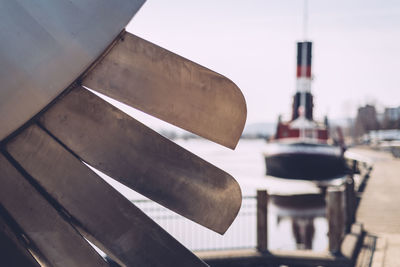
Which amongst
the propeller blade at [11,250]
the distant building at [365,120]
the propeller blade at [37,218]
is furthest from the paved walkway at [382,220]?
the distant building at [365,120]

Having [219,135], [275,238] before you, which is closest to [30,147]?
[219,135]

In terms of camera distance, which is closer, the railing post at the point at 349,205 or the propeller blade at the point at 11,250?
the propeller blade at the point at 11,250

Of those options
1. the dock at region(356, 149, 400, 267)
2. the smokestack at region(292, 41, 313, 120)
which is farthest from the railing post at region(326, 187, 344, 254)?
the smokestack at region(292, 41, 313, 120)

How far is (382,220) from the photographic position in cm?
869

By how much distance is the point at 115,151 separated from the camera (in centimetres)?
173

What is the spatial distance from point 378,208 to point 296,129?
19.3 m

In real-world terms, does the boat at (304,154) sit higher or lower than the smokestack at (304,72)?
lower

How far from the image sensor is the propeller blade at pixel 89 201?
1.68 metres

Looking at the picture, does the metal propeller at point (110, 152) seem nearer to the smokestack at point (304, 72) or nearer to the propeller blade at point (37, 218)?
the propeller blade at point (37, 218)

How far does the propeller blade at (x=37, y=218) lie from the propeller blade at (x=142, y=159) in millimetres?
255

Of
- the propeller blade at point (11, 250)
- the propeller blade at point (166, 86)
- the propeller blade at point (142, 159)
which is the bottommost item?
the propeller blade at point (11, 250)

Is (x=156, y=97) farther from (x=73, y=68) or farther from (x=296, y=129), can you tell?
(x=296, y=129)

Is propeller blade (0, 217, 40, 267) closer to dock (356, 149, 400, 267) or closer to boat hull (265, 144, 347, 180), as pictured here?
dock (356, 149, 400, 267)

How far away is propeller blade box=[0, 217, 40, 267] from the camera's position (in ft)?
5.35
